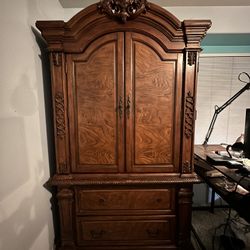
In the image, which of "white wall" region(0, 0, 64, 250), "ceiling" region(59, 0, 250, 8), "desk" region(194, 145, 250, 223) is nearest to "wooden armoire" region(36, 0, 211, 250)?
"white wall" region(0, 0, 64, 250)

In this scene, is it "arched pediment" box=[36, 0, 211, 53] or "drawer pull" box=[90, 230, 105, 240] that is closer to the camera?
"arched pediment" box=[36, 0, 211, 53]

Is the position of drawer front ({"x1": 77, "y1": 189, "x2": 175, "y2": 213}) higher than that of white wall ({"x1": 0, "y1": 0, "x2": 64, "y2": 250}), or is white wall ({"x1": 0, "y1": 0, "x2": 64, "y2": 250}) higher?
white wall ({"x1": 0, "y1": 0, "x2": 64, "y2": 250})

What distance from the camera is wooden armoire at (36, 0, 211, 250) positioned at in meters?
1.24

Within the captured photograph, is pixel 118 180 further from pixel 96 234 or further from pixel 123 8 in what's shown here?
pixel 123 8

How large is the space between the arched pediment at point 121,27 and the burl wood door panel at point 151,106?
0.24 ft

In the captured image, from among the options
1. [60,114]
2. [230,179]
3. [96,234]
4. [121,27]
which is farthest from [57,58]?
[230,179]

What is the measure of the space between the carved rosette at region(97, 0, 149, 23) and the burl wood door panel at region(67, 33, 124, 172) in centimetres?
13

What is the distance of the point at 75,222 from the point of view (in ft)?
4.72

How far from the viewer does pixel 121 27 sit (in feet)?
4.07

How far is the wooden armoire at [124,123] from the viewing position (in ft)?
4.07

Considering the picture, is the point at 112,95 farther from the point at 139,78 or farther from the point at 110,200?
the point at 110,200

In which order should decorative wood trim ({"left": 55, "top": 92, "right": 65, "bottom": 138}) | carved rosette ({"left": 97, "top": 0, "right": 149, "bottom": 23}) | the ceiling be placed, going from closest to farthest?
carved rosette ({"left": 97, "top": 0, "right": 149, "bottom": 23}), decorative wood trim ({"left": 55, "top": 92, "right": 65, "bottom": 138}), the ceiling

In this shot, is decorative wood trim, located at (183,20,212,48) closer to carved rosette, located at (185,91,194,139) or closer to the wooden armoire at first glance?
the wooden armoire

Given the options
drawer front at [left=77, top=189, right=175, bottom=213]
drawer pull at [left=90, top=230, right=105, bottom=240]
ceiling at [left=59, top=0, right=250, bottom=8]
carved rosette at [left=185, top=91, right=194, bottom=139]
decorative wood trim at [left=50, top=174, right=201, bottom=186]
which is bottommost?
drawer pull at [left=90, top=230, right=105, bottom=240]
